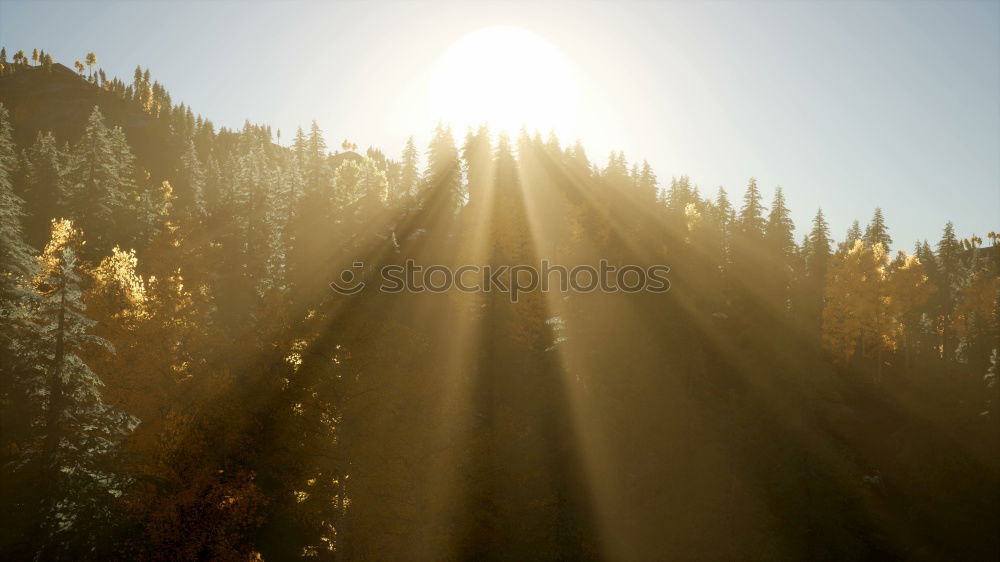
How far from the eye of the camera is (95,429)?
62.8ft

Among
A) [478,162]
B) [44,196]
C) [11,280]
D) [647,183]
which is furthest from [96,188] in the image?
[647,183]

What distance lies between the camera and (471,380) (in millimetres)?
33562

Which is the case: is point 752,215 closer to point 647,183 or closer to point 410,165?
point 647,183


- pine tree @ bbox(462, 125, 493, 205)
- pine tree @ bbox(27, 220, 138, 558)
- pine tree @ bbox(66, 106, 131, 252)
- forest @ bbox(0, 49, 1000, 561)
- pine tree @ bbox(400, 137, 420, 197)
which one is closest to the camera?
pine tree @ bbox(27, 220, 138, 558)

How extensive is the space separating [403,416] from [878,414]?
1723 inches

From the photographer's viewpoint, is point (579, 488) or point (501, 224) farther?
point (501, 224)

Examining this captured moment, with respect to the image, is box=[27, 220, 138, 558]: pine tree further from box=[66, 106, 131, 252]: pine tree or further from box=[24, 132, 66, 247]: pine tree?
box=[24, 132, 66, 247]: pine tree

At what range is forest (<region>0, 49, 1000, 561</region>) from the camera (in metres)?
18.5

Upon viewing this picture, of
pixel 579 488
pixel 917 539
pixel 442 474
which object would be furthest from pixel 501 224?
pixel 917 539

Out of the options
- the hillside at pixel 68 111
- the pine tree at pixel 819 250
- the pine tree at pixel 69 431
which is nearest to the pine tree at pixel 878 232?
the pine tree at pixel 819 250

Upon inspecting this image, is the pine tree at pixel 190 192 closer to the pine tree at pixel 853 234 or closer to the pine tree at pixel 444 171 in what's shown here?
the pine tree at pixel 444 171

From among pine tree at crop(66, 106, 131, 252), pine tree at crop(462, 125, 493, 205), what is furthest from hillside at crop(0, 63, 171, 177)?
pine tree at crop(462, 125, 493, 205)

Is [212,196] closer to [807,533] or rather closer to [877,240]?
[807,533]

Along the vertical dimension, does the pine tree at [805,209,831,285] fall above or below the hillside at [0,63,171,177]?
below
